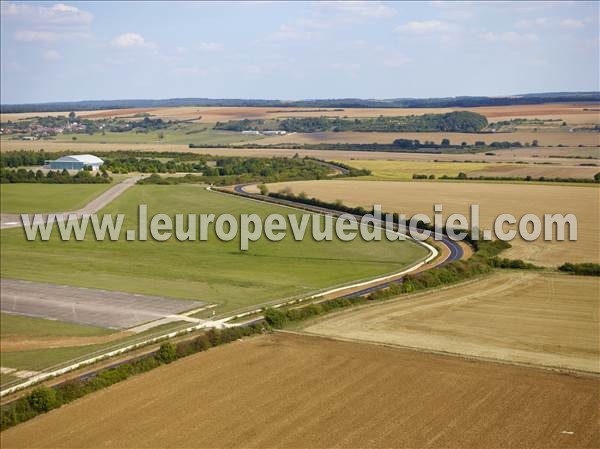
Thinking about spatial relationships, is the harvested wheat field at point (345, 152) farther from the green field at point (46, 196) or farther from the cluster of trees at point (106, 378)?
the cluster of trees at point (106, 378)

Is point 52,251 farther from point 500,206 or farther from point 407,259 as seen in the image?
point 500,206

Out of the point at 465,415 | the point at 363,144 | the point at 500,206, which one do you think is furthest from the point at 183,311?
the point at 363,144

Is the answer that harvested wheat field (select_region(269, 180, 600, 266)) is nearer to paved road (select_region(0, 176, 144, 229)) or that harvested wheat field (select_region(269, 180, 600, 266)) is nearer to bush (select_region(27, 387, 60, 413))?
paved road (select_region(0, 176, 144, 229))

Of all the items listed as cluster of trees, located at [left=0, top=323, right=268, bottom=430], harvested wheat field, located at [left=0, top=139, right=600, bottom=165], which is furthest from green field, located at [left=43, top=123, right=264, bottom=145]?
cluster of trees, located at [left=0, top=323, right=268, bottom=430]

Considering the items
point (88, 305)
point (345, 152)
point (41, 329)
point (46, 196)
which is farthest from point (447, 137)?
point (41, 329)

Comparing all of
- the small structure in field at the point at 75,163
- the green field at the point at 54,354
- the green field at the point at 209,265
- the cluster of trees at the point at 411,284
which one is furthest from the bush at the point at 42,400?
the small structure in field at the point at 75,163

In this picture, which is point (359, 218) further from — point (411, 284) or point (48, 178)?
point (48, 178)
